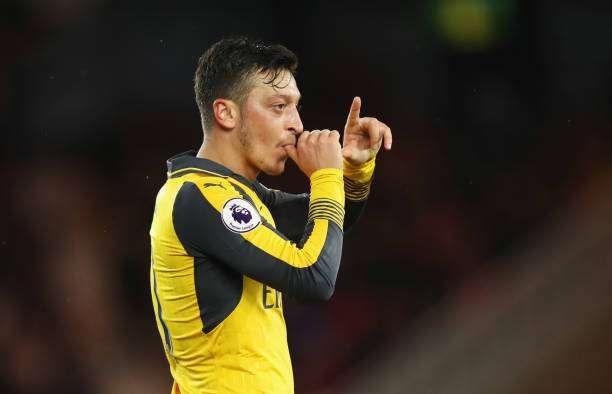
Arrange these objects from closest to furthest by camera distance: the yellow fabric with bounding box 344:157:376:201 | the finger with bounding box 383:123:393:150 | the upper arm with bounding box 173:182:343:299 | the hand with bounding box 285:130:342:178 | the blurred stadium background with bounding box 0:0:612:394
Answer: the upper arm with bounding box 173:182:343:299 → the hand with bounding box 285:130:342:178 → the finger with bounding box 383:123:393:150 → the yellow fabric with bounding box 344:157:376:201 → the blurred stadium background with bounding box 0:0:612:394

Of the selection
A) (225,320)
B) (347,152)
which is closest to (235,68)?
(347,152)

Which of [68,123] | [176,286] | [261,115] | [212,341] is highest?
[68,123]

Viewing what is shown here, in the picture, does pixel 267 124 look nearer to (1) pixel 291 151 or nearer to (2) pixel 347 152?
(1) pixel 291 151

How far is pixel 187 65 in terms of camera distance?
3928 mm

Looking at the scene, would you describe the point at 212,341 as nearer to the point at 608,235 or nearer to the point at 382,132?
the point at 382,132

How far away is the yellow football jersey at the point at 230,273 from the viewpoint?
1638 millimetres

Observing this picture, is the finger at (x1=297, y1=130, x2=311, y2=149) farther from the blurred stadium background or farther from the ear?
the blurred stadium background

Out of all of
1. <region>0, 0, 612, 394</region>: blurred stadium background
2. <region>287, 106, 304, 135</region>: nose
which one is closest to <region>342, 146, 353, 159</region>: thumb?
<region>287, 106, 304, 135</region>: nose

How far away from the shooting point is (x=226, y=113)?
188cm

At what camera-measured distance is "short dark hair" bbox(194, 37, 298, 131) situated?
6.14 feet

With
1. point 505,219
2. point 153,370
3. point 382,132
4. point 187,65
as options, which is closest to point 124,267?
point 153,370

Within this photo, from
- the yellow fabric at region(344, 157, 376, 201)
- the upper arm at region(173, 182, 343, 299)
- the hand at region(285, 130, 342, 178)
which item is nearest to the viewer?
the upper arm at region(173, 182, 343, 299)

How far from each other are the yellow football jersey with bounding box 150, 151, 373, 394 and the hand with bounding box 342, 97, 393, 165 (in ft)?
1.00

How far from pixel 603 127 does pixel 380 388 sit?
5.69 ft
